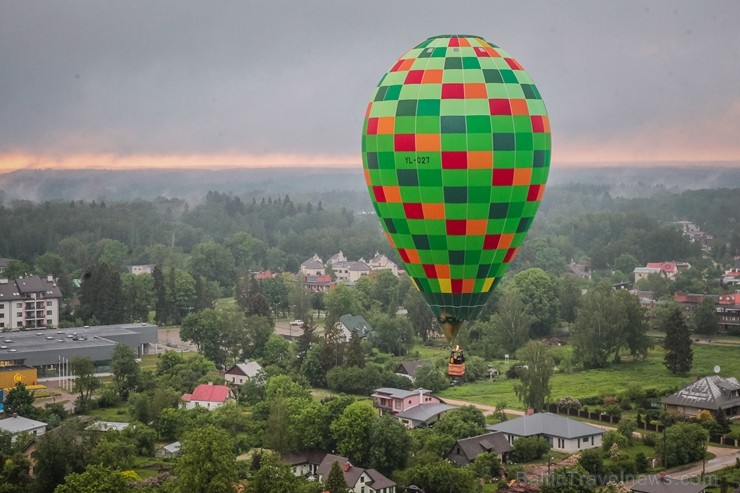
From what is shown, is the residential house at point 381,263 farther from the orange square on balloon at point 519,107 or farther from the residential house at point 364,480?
the orange square on balloon at point 519,107

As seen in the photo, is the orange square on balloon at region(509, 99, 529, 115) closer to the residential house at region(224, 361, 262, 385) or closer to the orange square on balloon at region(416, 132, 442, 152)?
the orange square on balloon at region(416, 132, 442, 152)

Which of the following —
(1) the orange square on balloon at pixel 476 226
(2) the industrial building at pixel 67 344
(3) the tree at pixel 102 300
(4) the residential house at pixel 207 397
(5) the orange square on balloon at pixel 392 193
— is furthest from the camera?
(3) the tree at pixel 102 300

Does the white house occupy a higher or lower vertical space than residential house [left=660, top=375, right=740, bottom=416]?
lower

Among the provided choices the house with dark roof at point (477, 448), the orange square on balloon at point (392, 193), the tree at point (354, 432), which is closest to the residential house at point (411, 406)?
the house with dark roof at point (477, 448)

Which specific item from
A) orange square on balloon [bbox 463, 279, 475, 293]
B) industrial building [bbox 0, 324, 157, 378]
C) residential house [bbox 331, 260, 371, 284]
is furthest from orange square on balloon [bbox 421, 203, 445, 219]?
residential house [bbox 331, 260, 371, 284]

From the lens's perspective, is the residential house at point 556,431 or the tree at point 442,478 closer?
the tree at point 442,478

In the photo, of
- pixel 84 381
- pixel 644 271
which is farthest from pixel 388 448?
pixel 644 271

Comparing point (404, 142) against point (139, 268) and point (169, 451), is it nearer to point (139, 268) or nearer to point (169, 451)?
point (169, 451)
